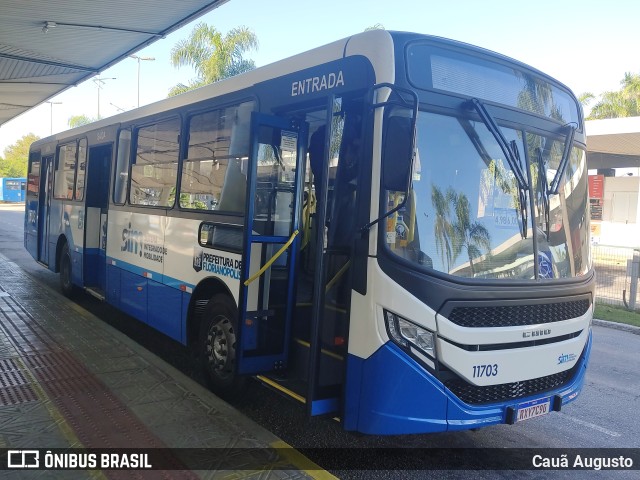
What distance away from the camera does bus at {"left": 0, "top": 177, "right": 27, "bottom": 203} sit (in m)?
56.0

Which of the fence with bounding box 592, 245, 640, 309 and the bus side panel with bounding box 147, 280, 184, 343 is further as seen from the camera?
the fence with bounding box 592, 245, 640, 309

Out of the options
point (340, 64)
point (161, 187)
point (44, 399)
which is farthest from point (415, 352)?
point (161, 187)

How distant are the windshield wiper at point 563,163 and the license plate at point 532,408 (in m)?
1.55

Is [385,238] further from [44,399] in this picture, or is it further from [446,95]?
[44,399]

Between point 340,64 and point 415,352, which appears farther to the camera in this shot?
point 340,64

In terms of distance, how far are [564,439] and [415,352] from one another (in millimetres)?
2203

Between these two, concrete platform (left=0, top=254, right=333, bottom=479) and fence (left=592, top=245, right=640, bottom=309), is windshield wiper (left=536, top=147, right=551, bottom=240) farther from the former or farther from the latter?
fence (left=592, top=245, right=640, bottom=309)

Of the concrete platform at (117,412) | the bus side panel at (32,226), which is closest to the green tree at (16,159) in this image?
the bus side panel at (32,226)

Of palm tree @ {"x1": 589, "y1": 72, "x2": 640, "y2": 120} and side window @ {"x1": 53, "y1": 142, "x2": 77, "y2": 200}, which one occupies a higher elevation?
palm tree @ {"x1": 589, "y1": 72, "x2": 640, "y2": 120}

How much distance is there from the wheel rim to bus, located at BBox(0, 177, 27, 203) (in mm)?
59061

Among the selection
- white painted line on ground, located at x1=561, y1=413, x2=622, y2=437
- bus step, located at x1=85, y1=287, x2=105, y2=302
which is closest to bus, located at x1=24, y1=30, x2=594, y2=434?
white painted line on ground, located at x1=561, y1=413, x2=622, y2=437

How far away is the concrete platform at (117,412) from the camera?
385 cm

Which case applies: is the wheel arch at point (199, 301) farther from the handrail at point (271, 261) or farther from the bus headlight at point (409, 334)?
the bus headlight at point (409, 334)

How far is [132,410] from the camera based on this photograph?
4660 millimetres
